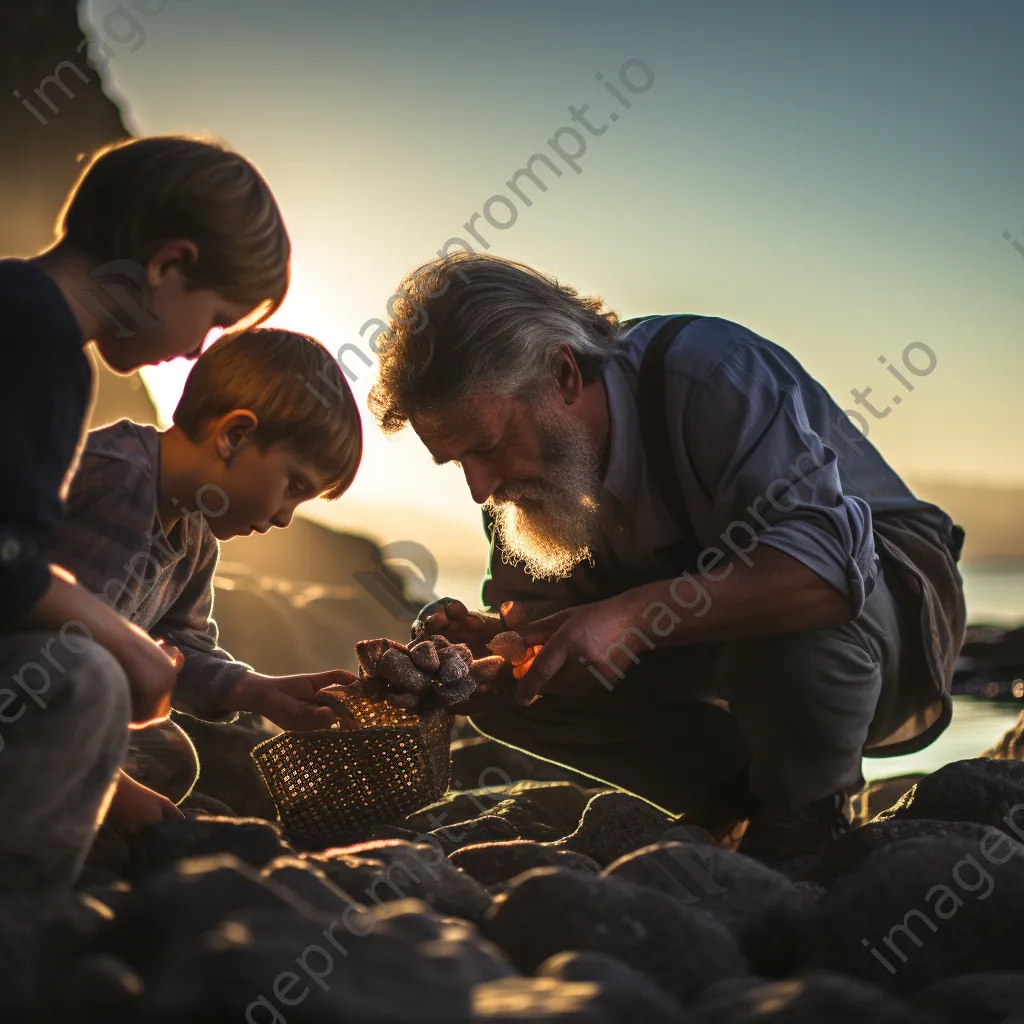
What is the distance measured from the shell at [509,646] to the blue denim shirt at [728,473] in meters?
0.58

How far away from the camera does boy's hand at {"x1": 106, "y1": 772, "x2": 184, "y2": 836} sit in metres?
2.35

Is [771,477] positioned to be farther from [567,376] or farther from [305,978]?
[305,978]

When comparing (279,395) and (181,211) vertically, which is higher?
(181,211)

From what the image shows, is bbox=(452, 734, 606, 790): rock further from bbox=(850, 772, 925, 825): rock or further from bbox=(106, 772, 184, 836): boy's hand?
bbox=(106, 772, 184, 836): boy's hand

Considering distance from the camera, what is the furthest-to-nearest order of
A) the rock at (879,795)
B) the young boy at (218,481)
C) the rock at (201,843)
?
the rock at (879,795), the young boy at (218,481), the rock at (201,843)

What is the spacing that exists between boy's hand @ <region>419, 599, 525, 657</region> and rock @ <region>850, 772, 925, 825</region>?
2264 millimetres

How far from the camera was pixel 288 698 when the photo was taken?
2.94 m

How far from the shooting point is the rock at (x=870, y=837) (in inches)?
95.8

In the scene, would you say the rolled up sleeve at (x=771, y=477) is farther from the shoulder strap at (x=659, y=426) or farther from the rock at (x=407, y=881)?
the rock at (x=407, y=881)

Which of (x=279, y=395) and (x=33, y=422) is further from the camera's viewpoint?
(x=279, y=395)

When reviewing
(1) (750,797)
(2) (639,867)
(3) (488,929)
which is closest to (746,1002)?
(3) (488,929)

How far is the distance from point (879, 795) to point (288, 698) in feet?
11.3

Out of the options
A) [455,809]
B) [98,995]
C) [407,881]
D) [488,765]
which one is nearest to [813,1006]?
[98,995]

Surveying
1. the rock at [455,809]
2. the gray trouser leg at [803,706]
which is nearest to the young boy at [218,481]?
the rock at [455,809]
